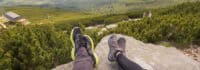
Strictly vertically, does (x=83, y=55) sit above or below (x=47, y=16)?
above

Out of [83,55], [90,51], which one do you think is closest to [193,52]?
[90,51]

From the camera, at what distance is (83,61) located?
4238 mm

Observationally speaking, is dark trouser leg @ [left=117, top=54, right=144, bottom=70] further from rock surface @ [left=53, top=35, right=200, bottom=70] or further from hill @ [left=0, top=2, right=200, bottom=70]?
hill @ [left=0, top=2, right=200, bottom=70]

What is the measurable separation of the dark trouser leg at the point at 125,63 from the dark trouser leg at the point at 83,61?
0.50 m

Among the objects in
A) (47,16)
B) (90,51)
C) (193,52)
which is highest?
(90,51)

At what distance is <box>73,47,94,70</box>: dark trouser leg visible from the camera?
4039 millimetres

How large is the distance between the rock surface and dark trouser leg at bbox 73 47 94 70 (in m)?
0.49

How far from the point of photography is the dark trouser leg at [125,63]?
13.8ft

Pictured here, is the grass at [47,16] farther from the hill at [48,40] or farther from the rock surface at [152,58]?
the rock surface at [152,58]

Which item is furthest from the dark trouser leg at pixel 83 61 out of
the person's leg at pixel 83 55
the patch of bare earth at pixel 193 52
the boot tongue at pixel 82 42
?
the patch of bare earth at pixel 193 52

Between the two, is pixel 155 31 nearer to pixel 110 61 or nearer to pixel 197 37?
pixel 197 37

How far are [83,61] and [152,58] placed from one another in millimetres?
1774

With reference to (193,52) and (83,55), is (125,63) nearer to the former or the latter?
(83,55)

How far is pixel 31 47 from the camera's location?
623 cm
